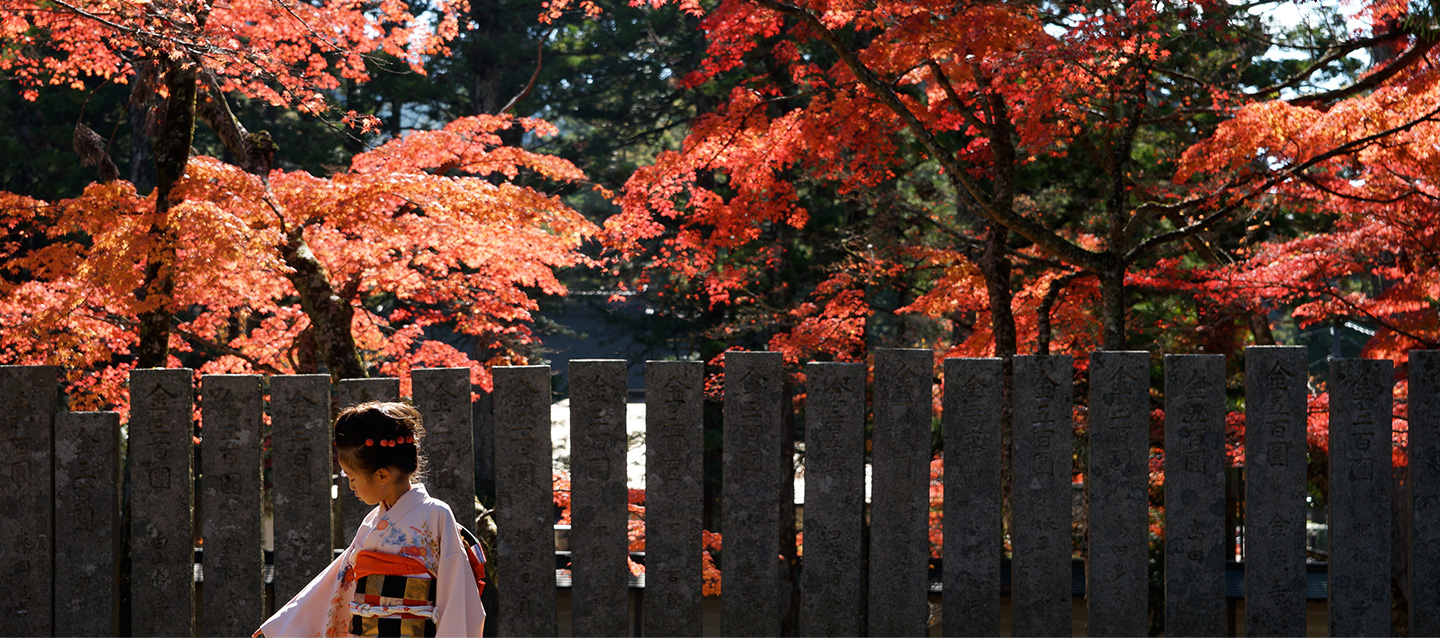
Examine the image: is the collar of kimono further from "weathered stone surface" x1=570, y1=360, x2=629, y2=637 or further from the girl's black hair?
"weathered stone surface" x1=570, y1=360, x2=629, y2=637

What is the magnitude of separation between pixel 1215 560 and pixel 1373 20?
463 centimetres

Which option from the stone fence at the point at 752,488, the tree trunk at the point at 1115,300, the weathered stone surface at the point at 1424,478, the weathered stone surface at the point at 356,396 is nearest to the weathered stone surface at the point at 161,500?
the stone fence at the point at 752,488

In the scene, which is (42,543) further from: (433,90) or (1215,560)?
(433,90)

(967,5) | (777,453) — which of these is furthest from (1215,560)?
(967,5)

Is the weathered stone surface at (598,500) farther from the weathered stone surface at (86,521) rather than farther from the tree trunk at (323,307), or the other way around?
the tree trunk at (323,307)

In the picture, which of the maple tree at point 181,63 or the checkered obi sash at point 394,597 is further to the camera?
the maple tree at point 181,63

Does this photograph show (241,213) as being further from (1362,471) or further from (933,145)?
(1362,471)

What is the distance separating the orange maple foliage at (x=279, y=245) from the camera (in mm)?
5992

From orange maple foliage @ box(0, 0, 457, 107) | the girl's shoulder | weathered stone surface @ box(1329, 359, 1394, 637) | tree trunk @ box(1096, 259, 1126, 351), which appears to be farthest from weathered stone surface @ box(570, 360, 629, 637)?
tree trunk @ box(1096, 259, 1126, 351)

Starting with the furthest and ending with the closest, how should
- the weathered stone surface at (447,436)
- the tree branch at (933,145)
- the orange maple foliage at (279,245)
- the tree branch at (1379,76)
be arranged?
the tree branch at (1379,76), the tree branch at (933,145), the orange maple foliage at (279,245), the weathered stone surface at (447,436)

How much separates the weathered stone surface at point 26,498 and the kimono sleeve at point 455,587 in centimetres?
227

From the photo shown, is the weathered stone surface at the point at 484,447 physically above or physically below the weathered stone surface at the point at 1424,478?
below

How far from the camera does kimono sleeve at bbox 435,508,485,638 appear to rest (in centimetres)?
312

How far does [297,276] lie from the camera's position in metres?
6.73
